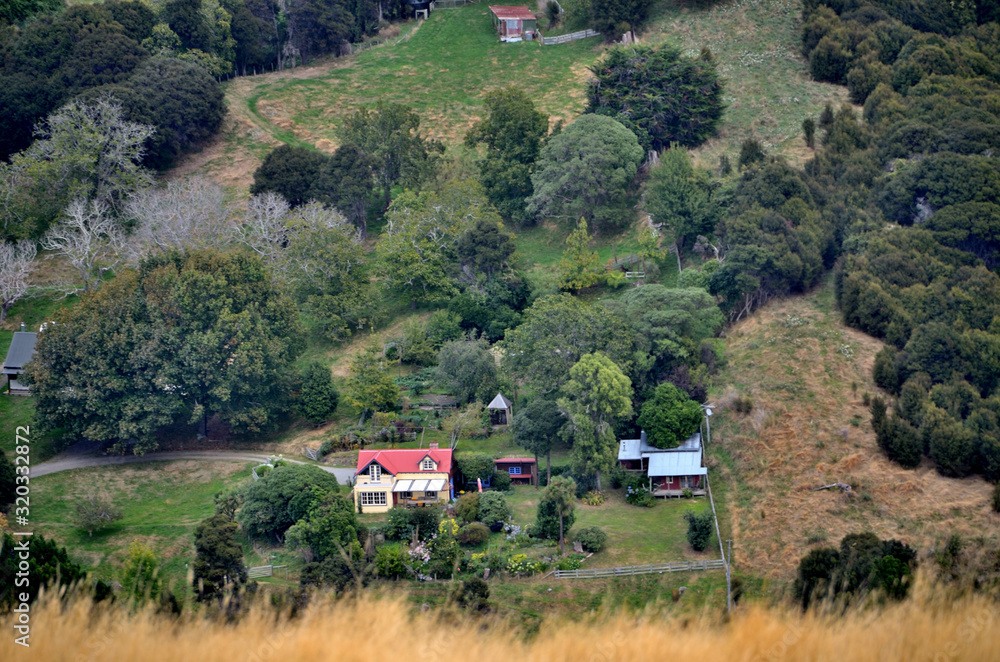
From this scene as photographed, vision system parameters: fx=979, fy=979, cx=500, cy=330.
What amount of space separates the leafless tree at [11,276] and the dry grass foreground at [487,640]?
5279cm

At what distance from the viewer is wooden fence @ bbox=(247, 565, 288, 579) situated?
3716cm

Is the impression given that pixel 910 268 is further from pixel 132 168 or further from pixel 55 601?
pixel 132 168

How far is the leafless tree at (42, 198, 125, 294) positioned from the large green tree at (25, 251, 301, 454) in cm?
1091

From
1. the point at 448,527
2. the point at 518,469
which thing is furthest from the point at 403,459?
the point at 448,527

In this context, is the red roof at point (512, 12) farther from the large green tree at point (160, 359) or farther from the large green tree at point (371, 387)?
the large green tree at point (371, 387)

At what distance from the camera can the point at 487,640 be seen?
1313 centimetres

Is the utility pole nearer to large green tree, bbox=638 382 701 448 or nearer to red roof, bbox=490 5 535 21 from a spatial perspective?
large green tree, bbox=638 382 701 448

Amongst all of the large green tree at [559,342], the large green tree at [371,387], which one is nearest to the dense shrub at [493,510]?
the large green tree at [559,342]

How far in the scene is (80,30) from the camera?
246 feet

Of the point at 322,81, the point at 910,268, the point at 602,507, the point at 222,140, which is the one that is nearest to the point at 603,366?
the point at 602,507

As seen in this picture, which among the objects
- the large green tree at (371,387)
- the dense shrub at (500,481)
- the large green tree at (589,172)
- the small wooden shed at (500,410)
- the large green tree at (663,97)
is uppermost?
the large green tree at (663,97)

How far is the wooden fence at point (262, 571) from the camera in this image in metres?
37.2

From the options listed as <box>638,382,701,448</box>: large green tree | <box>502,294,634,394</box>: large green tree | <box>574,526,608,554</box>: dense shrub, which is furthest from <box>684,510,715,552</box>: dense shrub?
<box>502,294,634,394</box>: large green tree

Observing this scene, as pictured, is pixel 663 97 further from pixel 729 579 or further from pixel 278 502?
pixel 729 579
